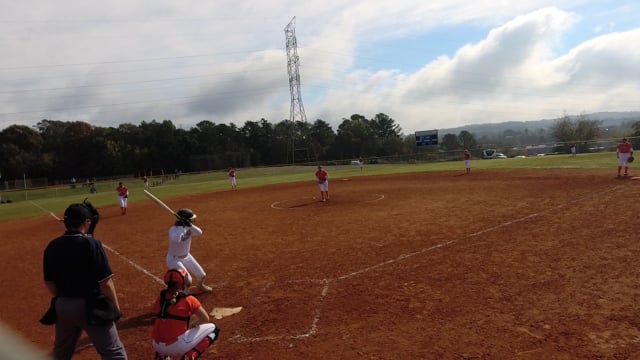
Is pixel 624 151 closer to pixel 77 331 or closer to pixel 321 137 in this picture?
pixel 77 331

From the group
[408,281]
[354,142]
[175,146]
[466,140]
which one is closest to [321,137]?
[354,142]

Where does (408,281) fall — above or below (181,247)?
below

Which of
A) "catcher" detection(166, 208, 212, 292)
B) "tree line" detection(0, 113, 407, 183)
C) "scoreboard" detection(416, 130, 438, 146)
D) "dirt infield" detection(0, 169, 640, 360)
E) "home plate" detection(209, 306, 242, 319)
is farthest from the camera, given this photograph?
"tree line" detection(0, 113, 407, 183)

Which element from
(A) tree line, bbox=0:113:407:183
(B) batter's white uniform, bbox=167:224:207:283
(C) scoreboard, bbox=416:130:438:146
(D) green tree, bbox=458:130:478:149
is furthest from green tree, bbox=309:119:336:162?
(B) batter's white uniform, bbox=167:224:207:283

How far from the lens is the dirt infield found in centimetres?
685

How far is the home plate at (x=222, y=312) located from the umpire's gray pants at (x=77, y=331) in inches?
139

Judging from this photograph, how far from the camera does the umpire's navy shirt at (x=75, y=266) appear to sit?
16.4 ft

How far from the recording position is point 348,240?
46.2 feet

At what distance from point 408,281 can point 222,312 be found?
12.9 feet

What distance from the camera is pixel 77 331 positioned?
5320 mm

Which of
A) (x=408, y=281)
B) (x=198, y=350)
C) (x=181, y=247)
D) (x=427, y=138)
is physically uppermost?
(x=427, y=138)

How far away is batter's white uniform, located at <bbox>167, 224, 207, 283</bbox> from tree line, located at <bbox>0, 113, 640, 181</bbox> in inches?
2985

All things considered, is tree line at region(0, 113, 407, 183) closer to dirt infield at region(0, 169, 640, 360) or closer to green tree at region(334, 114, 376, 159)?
green tree at region(334, 114, 376, 159)

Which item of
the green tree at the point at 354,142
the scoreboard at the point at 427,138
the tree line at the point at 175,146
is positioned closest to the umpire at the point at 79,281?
the scoreboard at the point at 427,138
